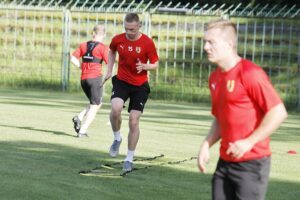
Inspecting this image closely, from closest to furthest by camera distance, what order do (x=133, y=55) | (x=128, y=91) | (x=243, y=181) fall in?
(x=243, y=181) → (x=133, y=55) → (x=128, y=91)

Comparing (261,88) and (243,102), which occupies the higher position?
(261,88)

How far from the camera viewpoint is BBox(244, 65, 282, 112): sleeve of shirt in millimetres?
6582

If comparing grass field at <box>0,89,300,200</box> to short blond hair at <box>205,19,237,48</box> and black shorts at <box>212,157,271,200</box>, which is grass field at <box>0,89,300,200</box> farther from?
short blond hair at <box>205,19,237,48</box>

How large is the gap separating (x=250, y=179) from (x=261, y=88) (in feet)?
2.14

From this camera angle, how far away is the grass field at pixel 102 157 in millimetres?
10609

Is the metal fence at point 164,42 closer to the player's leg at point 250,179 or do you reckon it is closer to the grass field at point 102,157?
the grass field at point 102,157

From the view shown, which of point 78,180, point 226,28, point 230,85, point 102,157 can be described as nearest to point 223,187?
point 230,85

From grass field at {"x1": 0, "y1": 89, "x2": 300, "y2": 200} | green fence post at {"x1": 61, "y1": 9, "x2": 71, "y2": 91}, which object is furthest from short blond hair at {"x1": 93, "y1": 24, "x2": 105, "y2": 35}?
green fence post at {"x1": 61, "y1": 9, "x2": 71, "y2": 91}

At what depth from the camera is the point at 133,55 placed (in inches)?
510

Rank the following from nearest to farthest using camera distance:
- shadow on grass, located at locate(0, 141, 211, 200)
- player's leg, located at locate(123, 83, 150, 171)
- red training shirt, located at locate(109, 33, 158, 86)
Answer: shadow on grass, located at locate(0, 141, 211, 200) → player's leg, located at locate(123, 83, 150, 171) → red training shirt, located at locate(109, 33, 158, 86)

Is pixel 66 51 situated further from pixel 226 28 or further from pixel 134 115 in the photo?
pixel 226 28

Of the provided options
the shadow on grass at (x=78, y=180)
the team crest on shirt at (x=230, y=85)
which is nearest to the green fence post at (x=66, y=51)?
the shadow on grass at (x=78, y=180)

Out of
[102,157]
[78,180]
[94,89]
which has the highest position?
[94,89]

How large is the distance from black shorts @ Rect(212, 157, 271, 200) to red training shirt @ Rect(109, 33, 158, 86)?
613 centimetres
